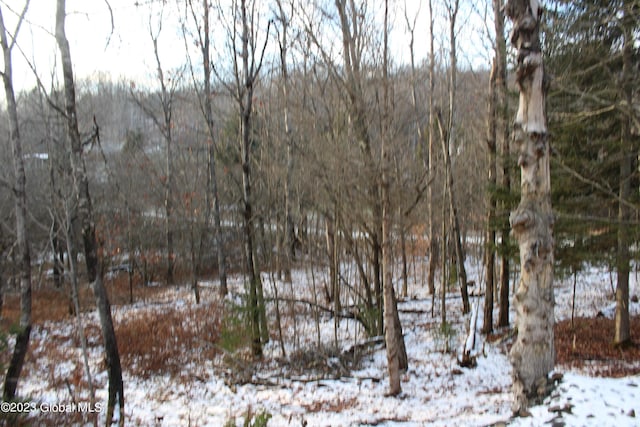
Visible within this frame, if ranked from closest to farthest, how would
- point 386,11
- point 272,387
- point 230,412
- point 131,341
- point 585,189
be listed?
point 230,412, point 386,11, point 272,387, point 585,189, point 131,341

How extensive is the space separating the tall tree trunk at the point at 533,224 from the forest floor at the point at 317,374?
340 millimetres

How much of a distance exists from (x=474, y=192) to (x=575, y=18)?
15.9 m

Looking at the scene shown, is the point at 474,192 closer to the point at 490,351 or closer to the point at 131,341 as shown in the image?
the point at 490,351

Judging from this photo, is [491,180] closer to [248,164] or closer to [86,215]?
[248,164]

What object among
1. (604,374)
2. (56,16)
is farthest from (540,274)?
(56,16)

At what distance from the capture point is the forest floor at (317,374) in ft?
18.4

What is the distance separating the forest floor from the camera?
560cm

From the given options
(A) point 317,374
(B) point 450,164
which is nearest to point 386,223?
(A) point 317,374

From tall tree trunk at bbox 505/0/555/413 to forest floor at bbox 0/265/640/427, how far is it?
1.11 feet

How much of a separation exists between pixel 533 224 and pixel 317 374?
20.7ft

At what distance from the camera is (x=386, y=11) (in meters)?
7.96

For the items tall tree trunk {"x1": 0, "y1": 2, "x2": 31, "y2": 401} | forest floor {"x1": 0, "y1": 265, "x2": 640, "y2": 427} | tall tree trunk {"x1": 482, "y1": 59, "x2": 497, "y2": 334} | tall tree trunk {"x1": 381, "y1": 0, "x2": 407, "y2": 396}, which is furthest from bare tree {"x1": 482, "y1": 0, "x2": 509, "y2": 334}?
tall tree trunk {"x1": 0, "y1": 2, "x2": 31, "y2": 401}

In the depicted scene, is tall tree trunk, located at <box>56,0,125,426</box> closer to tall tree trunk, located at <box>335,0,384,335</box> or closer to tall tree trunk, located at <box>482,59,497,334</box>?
tall tree trunk, located at <box>335,0,384,335</box>

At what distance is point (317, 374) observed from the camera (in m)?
9.53
